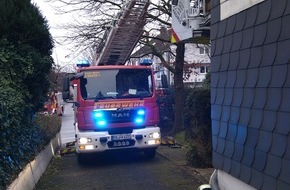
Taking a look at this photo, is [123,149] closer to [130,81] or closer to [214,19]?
[130,81]

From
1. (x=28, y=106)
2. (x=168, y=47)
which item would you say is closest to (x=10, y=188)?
(x=28, y=106)

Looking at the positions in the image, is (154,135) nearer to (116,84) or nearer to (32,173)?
(116,84)

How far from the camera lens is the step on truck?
430 inches

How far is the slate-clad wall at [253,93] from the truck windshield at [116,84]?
6137 mm

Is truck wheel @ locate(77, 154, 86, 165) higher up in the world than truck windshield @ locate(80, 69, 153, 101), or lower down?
lower down

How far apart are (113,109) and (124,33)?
2578 millimetres

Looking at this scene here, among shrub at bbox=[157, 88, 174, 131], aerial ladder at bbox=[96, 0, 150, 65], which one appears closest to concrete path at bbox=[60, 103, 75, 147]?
shrub at bbox=[157, 88, 174, 131]

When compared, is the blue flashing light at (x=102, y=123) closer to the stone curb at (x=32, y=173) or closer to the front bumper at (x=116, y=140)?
the front bumper at (x=116, y=140)

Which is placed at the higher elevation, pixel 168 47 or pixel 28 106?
pixel 168 47

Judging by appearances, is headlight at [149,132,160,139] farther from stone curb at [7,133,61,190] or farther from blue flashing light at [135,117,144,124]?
stone curb at [7,133,61,190]

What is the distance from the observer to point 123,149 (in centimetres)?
A: 1115

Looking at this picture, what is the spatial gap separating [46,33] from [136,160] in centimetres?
436

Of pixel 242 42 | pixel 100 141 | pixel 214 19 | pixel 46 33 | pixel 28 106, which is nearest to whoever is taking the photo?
pixel 242 42

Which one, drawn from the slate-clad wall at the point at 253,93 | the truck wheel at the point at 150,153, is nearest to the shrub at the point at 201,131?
the truck wheel at the point at 150,153
